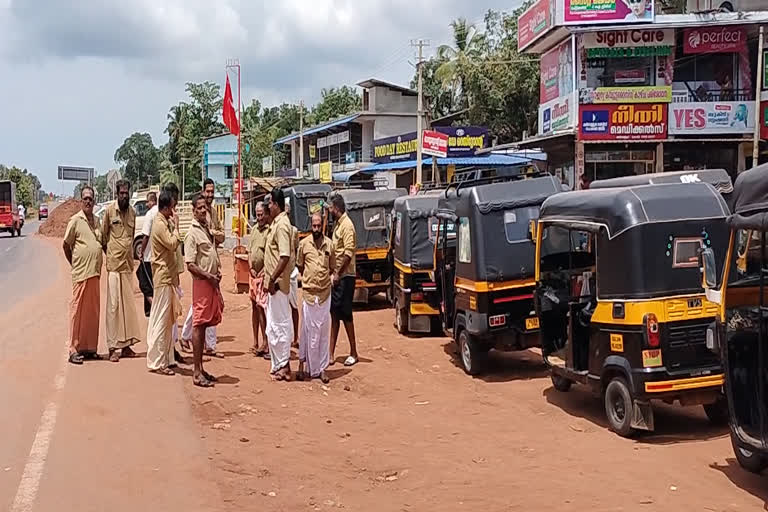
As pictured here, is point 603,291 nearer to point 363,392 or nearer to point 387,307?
point 363,392

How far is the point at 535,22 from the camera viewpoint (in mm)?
30172

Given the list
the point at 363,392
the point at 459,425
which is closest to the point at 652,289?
the point at 459,425

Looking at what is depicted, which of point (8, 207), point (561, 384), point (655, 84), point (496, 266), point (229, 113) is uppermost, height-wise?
point (655, 84)

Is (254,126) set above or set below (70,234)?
above

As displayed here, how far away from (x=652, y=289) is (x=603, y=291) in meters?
0.50

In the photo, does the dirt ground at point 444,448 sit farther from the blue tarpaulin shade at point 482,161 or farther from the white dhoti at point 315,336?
the blue tarpaulin shade at point 482,161

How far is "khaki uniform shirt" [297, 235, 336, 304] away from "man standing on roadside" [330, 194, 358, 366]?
24 centimetres

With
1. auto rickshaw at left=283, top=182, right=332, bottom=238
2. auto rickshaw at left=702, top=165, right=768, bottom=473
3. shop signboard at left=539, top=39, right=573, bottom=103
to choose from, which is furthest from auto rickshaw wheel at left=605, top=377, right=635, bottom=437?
shop signboard at left=539, top=39, right=573, bottom=103

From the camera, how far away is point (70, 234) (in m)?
10.0

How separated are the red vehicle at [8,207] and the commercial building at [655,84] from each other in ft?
112

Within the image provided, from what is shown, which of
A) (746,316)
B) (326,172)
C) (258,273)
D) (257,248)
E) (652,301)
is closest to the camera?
(746,316)

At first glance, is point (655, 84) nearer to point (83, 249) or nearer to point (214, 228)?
point (214, 228)

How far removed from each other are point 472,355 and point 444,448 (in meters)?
3.33

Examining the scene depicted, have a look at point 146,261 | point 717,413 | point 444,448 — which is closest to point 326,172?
point 146,261
